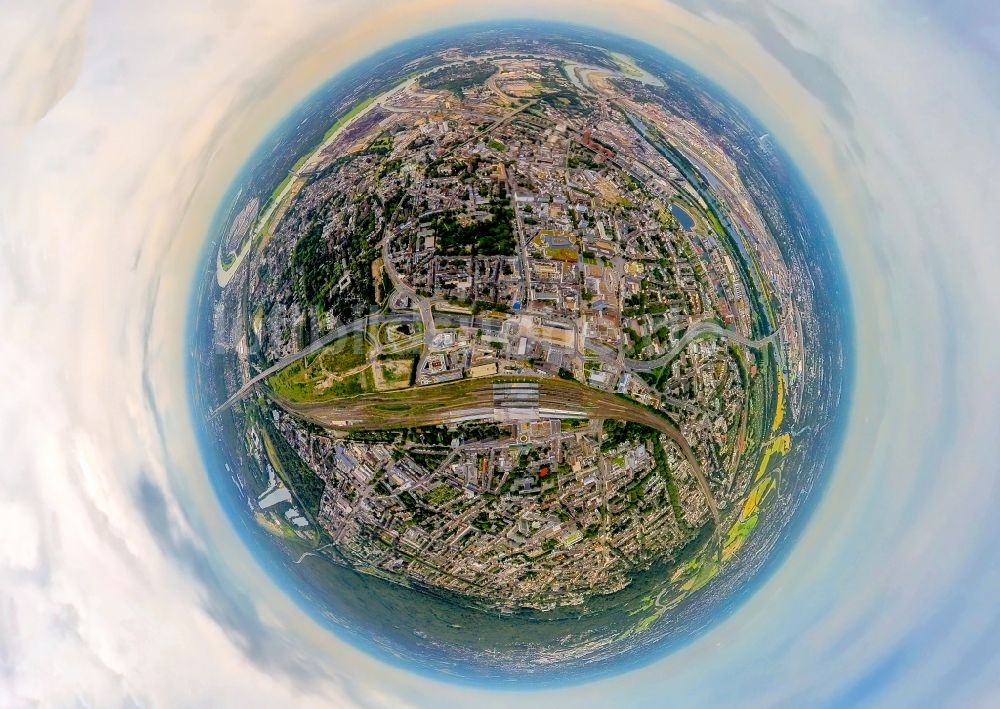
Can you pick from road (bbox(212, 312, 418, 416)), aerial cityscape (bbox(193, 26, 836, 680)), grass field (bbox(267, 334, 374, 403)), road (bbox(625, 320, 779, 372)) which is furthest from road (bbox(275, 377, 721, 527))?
road (bbox(212, 312, 418, 416))

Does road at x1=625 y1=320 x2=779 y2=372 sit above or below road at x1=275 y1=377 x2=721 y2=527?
above

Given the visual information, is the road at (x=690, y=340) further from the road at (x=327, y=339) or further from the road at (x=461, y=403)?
the road at (x=327, y=339)

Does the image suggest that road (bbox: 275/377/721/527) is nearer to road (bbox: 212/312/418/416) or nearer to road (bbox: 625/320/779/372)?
road (bbox: 625/320/779/372)

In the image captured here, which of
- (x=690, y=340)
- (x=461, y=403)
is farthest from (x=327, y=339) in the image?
(x=690, y=340)

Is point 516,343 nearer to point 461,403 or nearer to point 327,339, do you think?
point 461,403

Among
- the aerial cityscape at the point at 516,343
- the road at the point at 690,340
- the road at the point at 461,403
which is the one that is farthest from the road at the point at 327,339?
the road at the point at 690,340

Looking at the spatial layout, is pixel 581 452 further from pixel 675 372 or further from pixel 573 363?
pixel 675 372

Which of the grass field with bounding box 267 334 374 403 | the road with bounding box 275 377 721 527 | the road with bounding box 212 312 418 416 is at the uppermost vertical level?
the road with bounding box 212 312 418 416

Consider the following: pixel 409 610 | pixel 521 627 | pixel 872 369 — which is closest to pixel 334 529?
pixel 409 610
